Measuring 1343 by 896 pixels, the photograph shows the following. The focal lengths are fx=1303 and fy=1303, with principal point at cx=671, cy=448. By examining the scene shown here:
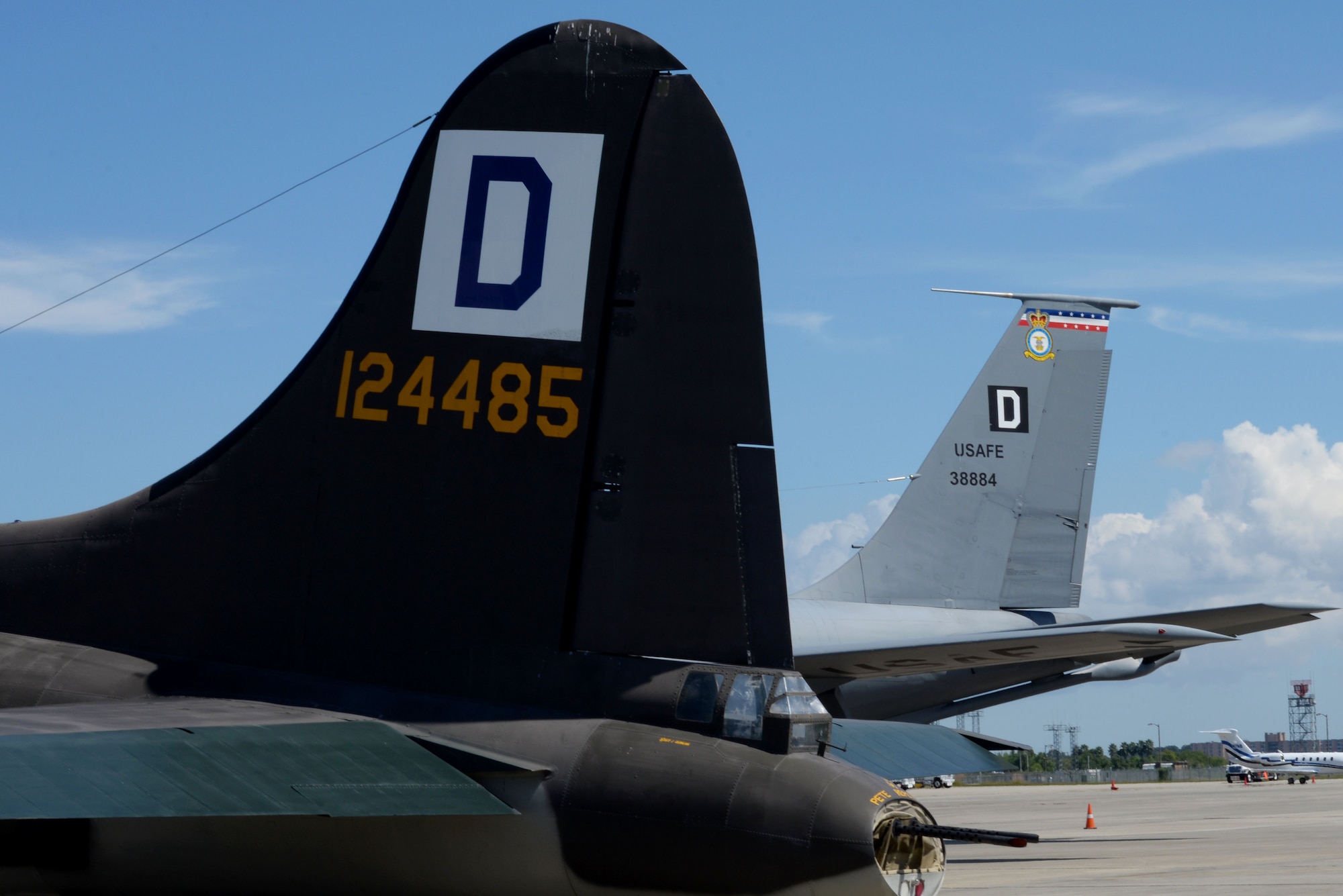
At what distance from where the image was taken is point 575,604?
864cm

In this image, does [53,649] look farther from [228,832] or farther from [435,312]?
[435,312]

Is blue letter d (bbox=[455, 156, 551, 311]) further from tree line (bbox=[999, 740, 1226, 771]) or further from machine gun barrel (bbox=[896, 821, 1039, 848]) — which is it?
tree line (bbox=[999, 740, 1226, 771])

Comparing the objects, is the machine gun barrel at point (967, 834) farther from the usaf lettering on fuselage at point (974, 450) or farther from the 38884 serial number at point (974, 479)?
the usaf lettering on fuselage at point (974, 450)

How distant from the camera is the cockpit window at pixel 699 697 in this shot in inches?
317

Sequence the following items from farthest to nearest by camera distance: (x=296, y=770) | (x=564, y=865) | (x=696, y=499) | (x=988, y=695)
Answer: (x=988, y=695)
(x=696, y=499)
(x=564, y=865)
(x=296, y=770)

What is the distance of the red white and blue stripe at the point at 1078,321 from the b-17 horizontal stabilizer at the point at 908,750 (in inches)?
480

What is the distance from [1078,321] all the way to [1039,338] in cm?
89

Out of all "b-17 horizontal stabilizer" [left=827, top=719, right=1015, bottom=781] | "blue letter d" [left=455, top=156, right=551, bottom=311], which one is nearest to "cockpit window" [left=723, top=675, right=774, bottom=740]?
"blue letter d" [left=455, top=156, right=551, bottom=311]

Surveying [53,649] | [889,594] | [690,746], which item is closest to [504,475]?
[690,746]

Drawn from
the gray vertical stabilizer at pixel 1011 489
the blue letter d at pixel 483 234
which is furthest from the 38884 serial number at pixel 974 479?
the blue letter d at pixel 483 234

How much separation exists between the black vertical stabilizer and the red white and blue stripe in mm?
19279

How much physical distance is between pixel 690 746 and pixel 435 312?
362 cm

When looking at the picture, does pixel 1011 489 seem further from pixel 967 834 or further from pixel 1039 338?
pixel 967 834

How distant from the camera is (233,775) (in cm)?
672
